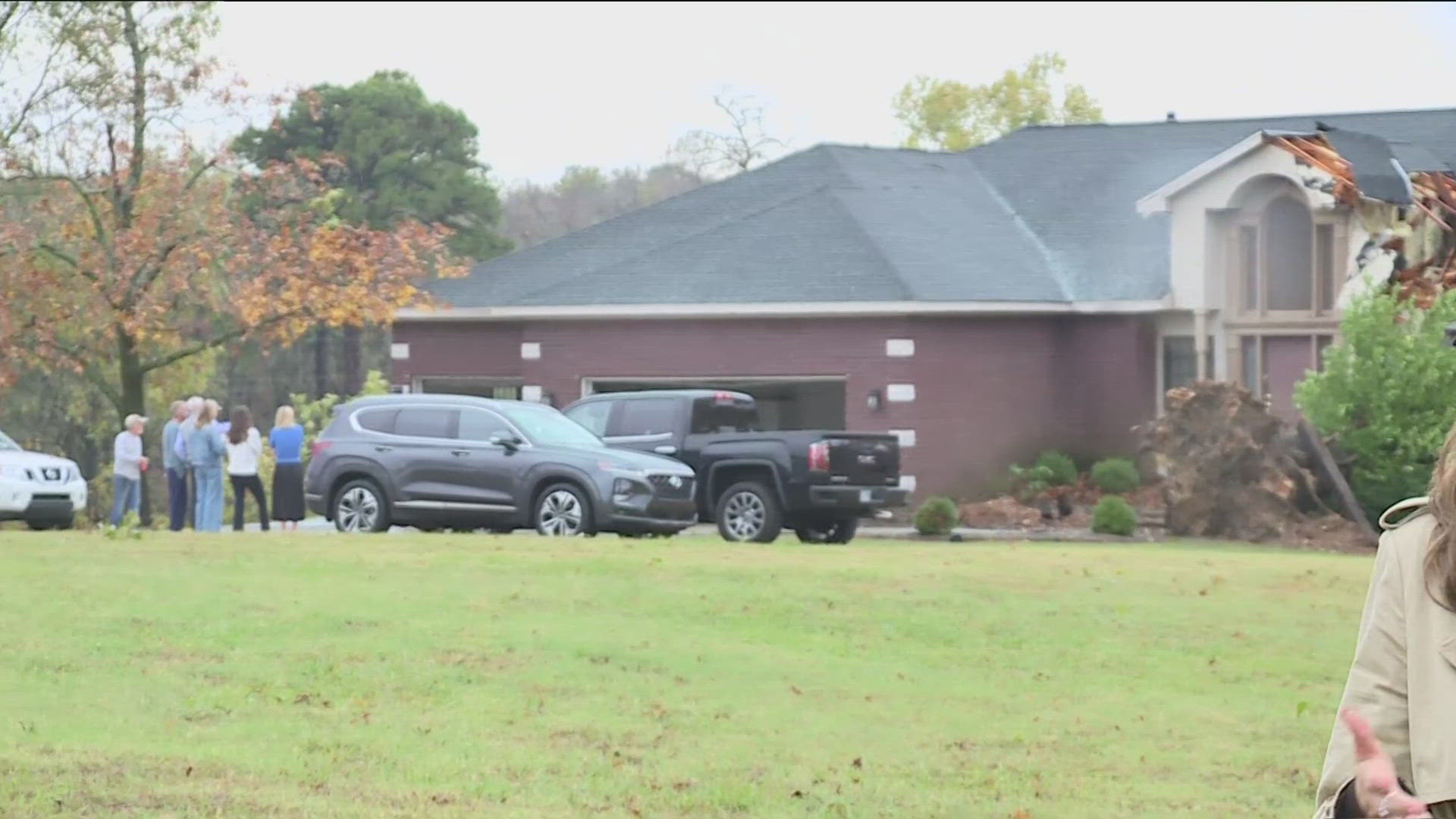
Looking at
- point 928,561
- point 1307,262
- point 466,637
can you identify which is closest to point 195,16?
point 1307,262

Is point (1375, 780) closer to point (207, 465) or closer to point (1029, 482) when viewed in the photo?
point (207, 465)

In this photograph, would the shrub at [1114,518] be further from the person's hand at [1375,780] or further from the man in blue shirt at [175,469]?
the person's hand at [1375,780]

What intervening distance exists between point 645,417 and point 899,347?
25.0ft

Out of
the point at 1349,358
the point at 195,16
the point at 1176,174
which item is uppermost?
the point at 195,16

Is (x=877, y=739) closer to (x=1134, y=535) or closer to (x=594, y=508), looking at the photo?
(x=594, y=508)

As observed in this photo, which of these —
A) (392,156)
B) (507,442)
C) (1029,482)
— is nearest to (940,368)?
(1029,482)

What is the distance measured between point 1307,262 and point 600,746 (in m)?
24.3

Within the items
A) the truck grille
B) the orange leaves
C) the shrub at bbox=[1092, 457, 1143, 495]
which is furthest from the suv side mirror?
the shrub at bbox=[1092, 457, 1143, 495]

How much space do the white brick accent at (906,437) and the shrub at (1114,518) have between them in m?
4.25

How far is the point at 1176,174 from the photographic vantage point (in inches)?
1469

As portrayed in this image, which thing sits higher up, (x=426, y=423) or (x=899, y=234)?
(x=899, y=234)

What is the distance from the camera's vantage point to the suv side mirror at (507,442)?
81.0ft

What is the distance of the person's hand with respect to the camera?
3602 mm

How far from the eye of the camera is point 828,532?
90.7 ft
